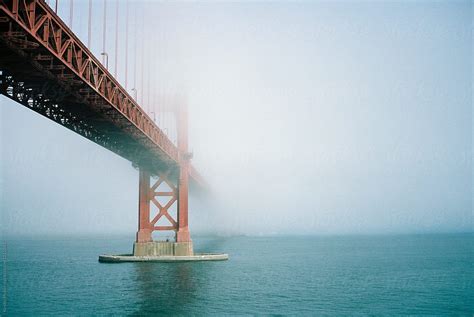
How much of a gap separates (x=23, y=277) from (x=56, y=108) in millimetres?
24932

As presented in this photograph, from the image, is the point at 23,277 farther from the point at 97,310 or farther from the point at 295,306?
the point at 295,306

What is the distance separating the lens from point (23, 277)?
4409 centimetres

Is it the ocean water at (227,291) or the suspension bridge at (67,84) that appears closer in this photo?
the suspension bridge at (67,84)

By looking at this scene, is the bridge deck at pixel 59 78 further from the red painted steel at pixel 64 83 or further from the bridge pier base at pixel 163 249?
the bridge pier base at pixel 163 249

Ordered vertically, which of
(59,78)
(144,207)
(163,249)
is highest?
(59,78)

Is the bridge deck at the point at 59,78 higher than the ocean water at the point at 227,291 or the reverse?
higher

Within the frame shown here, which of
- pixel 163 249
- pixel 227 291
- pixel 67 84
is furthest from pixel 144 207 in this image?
pixel 67 84

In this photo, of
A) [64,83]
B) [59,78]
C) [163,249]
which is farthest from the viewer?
[163,249]

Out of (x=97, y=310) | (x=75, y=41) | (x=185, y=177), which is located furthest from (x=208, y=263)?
(x=75, y=41)

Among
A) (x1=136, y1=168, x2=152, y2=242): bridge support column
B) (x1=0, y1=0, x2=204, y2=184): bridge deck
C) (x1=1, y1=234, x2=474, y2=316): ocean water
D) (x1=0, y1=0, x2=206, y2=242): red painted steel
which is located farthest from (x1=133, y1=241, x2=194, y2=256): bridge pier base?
(x1=0, y1=0, x2=204, y2=184): bridge deck

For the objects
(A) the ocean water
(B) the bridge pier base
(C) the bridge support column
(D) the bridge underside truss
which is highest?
(D) the bridge underside truss

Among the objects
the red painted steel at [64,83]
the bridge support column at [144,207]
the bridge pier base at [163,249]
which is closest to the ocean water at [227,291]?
the bridge pier base at [163,249]

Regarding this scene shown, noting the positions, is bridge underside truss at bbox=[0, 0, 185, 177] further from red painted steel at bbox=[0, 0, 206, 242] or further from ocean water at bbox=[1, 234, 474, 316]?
ocean water at bbox=[1, 234, 474, 316]

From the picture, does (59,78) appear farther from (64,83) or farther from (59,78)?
(64,83)
